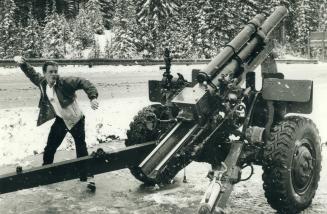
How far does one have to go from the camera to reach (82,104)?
15.0 metres

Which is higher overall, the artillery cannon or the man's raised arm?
the man's raised arm

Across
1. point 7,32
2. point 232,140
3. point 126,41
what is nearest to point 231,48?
point 232,140

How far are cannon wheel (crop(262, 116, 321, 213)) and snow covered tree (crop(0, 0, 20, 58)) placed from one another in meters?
44.9

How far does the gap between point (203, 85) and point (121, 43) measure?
146 ft

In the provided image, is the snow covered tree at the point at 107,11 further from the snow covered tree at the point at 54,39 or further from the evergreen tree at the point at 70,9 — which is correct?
the snow covered tree at the point at 54,39

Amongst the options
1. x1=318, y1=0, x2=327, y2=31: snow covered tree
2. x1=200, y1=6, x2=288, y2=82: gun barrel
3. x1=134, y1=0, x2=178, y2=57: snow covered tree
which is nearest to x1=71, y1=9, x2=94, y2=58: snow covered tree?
x1=134, y1=0, x2=178, y2=57: snow covered tree

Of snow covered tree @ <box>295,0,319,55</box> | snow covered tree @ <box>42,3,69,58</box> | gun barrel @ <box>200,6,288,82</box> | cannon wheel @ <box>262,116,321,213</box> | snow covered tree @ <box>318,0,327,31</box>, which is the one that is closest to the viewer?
cannon wheel @ <box>262,116,321,213</box>

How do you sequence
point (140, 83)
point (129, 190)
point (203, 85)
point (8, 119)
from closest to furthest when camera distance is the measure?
point (203, 85) < point (129, 190) < point (8, 119) < point (140, 83)

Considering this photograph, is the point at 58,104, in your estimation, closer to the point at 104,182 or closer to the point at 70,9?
the point at 104,182

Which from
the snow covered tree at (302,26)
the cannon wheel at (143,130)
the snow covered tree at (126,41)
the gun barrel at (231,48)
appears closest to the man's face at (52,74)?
the cannon wheel at (143,130)

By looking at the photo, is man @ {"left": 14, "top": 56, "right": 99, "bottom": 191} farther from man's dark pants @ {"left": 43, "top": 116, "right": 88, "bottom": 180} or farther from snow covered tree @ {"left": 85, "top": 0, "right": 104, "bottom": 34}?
snow covered tree @ {"left": 85, "top": 0, "right": 104, "bottom": 34}

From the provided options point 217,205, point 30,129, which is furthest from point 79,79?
point 30,129

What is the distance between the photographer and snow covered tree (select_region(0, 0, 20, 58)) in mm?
49156

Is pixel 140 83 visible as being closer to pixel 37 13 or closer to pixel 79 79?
pixel 79 79
